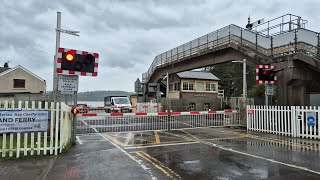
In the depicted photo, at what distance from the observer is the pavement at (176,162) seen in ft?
19.1

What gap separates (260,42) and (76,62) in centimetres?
1327

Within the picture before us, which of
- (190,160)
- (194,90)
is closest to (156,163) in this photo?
(190,160)

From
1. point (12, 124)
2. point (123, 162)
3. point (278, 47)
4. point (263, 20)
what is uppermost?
point (263, 20)

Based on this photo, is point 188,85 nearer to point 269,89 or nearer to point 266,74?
point 269,89

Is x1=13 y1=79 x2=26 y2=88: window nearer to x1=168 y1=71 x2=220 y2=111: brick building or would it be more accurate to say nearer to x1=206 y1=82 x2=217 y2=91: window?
x1=168 y1=71 x2=220 y2=111: brick building

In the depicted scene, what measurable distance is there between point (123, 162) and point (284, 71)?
11.8 m

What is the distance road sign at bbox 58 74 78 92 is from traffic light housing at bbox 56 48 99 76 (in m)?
0.25

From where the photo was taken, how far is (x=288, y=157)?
7.58m

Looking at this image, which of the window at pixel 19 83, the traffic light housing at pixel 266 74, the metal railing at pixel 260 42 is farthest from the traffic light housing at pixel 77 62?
the window at pixel 19 83

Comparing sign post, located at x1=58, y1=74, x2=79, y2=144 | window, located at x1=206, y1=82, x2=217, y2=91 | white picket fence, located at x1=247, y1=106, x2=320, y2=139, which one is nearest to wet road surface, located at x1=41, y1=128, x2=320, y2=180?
white picket fence, located at x1=247, y1=106, x2=320, y2=139

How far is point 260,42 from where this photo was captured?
57.6ft

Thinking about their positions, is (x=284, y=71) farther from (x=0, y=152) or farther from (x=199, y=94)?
(x=199, y=94)

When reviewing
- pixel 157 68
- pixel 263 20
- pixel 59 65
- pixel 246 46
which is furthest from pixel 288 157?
pixel 157 68

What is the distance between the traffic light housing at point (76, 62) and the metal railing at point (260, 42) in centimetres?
1145
